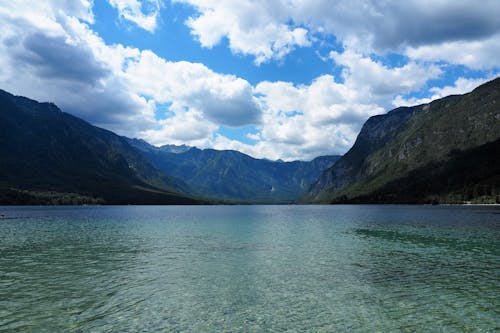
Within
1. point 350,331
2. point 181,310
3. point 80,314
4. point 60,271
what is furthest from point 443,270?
point 60,271

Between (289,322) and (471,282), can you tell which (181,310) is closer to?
(289,322)

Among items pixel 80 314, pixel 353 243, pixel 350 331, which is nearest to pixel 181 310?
pixel 80 314

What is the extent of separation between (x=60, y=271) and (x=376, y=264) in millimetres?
39700

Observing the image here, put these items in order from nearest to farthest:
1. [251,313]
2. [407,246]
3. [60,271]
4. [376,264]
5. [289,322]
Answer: [289,322]
[251,313]
[60,271]
[376,264]
[407,246]

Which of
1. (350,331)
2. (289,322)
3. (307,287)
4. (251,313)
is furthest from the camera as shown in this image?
(307,287)

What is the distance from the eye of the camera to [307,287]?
35031 mm

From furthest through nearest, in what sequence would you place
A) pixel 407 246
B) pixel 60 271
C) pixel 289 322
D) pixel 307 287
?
pixel 407 246, pixel 60 271, pixel 307 287, pixel 289 322

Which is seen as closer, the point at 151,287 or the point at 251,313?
the point at 251,313

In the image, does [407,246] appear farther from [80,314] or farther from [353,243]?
[80,314]

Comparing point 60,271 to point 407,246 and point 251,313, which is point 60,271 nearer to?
point 251,313

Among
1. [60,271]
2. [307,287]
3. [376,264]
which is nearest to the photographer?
[307,287]

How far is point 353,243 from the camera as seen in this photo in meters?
68.9

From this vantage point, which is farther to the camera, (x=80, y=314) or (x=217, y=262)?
(x=217, y=262)

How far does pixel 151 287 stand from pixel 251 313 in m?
12.7
